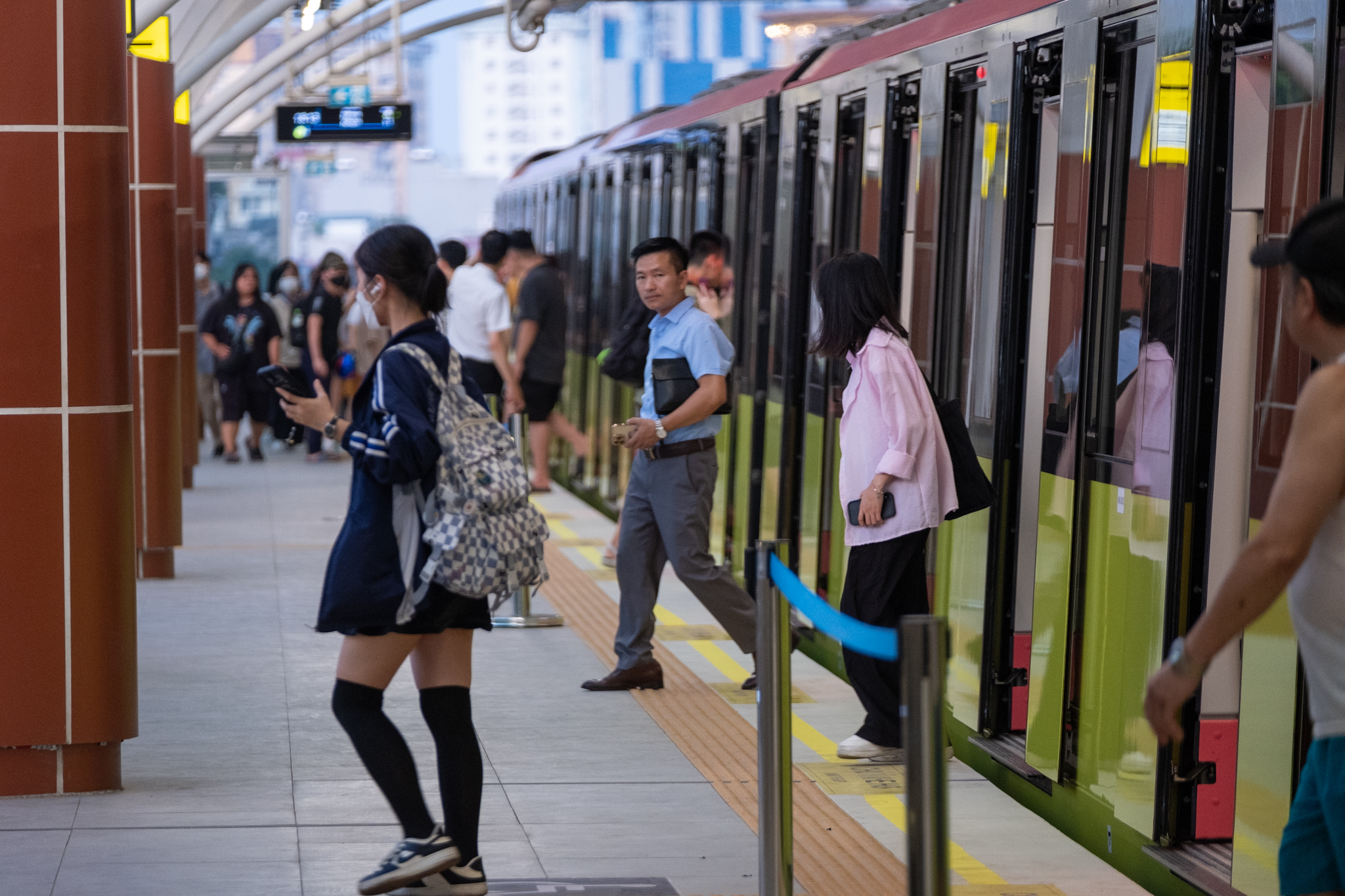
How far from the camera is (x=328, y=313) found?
1688 centimetres

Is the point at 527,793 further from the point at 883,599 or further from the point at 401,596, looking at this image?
the point at 401,596

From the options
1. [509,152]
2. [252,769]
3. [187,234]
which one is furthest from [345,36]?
[509,152]

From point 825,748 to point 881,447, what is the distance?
49.8 inches

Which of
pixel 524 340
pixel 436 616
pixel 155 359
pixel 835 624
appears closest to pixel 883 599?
pixel 436 616

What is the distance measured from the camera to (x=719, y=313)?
9281 mm

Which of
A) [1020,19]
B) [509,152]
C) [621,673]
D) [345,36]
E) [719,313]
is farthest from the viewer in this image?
[509,152]

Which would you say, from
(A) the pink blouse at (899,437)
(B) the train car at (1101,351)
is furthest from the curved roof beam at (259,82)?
(A) the pink blouse at (899,437)

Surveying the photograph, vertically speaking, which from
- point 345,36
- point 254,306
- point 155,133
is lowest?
point 254,306

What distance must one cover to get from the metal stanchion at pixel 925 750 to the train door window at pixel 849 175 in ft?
16.0

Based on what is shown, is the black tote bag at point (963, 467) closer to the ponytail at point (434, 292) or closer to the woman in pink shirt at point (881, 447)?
the woman in pink shirt at point (881, 447)

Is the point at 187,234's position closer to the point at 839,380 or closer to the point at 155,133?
the point at 155,133

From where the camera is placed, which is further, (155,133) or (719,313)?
(155,133)

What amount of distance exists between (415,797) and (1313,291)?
2.57 meters

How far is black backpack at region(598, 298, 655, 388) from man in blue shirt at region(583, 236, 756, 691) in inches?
57.0
